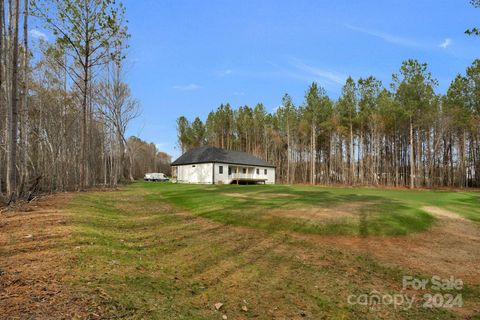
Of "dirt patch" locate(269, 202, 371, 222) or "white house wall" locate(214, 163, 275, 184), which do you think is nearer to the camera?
"dirt patch" locate(269, 202, 371, 222)

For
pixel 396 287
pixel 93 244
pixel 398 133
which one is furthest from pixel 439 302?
pixel 398 133

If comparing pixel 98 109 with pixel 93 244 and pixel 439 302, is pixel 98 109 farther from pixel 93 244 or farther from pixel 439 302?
pixel 439 302

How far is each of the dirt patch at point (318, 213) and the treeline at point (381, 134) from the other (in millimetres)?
29725

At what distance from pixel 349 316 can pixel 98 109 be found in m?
34.8

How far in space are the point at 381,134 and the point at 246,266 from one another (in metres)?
46.3

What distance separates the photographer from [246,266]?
5.72 metres

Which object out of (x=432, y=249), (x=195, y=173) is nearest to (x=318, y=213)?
(x=432, y=249)

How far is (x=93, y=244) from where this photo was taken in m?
A: 5.86

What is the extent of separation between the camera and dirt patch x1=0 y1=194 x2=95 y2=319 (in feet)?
9.93

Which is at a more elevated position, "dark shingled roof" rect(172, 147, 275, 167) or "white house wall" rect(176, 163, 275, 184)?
"dark shingled roof" rect(172, 147, 275, 167)

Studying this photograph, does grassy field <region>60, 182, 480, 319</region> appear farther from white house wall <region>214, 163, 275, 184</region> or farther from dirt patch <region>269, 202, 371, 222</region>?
white house wall <region>214, 163, 275, 184</region>

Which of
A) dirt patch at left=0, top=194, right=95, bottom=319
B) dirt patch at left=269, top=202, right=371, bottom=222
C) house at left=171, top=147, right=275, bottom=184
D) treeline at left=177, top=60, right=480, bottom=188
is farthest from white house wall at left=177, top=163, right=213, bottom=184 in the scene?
dirt patch at left=0, top=194, right=95, bottom=319

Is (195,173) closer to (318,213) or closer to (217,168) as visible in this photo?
(217,168)

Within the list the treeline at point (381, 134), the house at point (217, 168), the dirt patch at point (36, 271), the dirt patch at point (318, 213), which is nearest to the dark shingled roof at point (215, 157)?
the house at point (217, 168)
